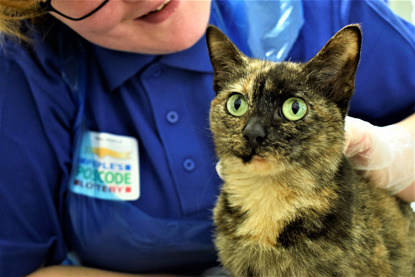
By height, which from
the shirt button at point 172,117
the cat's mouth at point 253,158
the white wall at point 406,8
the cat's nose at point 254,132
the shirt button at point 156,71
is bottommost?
the cat's mouth at point 253,158

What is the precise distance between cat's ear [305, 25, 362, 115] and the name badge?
0.67m

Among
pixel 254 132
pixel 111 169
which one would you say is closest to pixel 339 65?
pixel 254 132

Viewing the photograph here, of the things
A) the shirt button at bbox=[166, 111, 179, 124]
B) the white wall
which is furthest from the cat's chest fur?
the white wall

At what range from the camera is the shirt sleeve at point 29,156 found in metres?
1.23

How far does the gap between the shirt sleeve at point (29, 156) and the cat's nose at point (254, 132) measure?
76 centimetres

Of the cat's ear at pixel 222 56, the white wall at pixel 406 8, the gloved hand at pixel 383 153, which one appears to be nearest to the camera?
the cat's ear at pixel 222 56

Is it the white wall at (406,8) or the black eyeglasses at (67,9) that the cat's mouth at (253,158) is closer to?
the black eyeglasses at (67,9)

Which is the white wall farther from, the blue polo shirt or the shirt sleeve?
the shirt sleeve

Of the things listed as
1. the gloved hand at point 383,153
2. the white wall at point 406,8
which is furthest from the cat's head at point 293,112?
the white wall at point 406,8

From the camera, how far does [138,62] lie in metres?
1.31

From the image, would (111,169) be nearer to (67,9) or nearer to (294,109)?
(67,9)

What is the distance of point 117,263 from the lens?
1399 millimetres

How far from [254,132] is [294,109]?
115 mm

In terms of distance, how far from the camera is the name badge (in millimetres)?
1299
